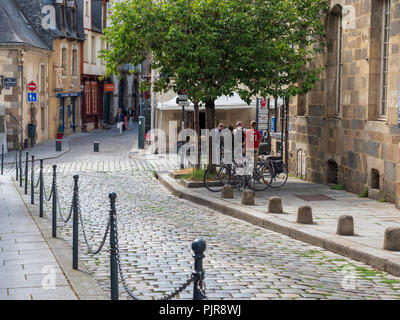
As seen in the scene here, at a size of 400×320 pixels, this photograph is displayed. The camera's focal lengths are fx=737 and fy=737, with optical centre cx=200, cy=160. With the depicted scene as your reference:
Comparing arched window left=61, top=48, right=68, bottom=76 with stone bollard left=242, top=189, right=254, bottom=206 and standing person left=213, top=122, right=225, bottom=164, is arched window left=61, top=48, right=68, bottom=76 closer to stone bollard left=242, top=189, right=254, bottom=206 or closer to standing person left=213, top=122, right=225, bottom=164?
standing person left=213, top=122, right=225, bottom=164

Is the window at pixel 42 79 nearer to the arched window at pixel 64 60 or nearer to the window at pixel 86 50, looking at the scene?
the arched window at pixel 64 60

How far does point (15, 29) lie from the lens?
36.0 m

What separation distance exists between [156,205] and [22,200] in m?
3.03

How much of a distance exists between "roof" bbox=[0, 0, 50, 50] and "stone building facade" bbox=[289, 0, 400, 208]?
19384mm

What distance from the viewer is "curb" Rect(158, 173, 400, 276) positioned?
9.16 meters

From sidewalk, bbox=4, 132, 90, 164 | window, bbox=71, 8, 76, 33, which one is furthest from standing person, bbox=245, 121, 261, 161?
window, bbox=71, 8, 76, 33

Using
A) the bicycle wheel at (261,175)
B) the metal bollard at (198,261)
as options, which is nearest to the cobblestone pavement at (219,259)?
the bicycle wheel at (261,175)

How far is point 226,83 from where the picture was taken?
17984 mm

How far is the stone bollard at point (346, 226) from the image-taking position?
10.9 metres

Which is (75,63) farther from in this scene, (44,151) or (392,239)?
(392,239)

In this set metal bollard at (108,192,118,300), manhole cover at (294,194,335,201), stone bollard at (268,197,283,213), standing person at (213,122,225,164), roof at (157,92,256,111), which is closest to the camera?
metal bollard at (108,192,118,300)
